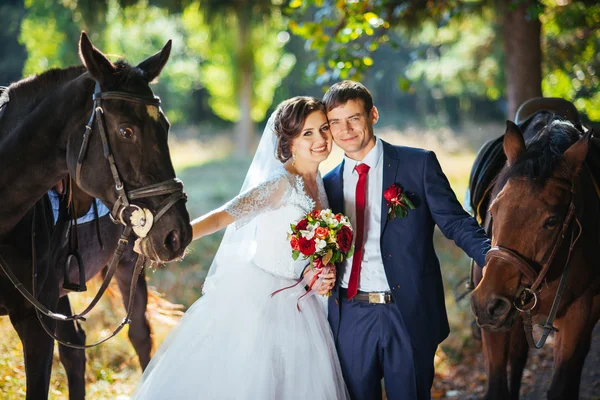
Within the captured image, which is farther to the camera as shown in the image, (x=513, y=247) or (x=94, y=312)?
(x=94, y=312)

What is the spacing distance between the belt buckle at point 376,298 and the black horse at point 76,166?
44.3 inches

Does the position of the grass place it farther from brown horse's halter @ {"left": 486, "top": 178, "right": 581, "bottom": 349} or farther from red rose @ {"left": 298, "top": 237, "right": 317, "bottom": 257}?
brown horse's halter @ {"left": 486, "top": 178, "right": 581, "bottom": 349}

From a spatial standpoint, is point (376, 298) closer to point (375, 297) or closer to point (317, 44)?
point (375, 297)

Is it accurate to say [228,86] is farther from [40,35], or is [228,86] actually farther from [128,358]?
[128,358]

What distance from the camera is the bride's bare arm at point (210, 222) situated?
3297 millimetres

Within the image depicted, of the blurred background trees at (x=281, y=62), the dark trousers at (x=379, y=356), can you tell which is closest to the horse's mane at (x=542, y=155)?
the dark trousers at (x=379, y=356)

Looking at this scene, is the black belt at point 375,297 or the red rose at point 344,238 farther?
the black belt at point 375,297

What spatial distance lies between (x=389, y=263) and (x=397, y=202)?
0.34 meters

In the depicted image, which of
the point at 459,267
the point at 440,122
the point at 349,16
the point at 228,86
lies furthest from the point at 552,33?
the point at 440,122

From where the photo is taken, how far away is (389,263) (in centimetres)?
343

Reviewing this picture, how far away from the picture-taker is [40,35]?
14891mm

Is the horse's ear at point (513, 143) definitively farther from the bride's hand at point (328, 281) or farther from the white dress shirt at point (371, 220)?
the bride's hand at point (328, 281)

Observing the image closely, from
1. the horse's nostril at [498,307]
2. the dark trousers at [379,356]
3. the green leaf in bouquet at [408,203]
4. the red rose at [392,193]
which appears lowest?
the dark trousers at [379,356]

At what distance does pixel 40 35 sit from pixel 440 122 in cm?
2590
